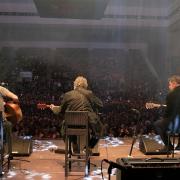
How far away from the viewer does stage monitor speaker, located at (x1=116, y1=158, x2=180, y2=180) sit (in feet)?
8.51

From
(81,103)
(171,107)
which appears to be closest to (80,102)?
(81,103)

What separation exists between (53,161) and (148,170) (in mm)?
2899

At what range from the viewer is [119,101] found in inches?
316

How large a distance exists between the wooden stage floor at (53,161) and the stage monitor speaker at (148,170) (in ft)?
5.31

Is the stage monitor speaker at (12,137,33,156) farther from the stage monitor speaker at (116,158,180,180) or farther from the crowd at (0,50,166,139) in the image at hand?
the stage monitor speaker at (116,158,180,180)

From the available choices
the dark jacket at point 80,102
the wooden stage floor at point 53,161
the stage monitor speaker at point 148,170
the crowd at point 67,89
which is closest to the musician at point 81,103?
the dark jacket at point 80,102

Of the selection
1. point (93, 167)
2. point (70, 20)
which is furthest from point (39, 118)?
point (93, 167)

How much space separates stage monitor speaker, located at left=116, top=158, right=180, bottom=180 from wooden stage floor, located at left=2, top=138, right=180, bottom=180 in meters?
1.62

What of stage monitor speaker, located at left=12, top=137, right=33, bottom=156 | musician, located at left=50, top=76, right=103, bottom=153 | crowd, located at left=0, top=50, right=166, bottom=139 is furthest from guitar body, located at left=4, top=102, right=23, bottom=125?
crowd, located at left=0, top=50, right=166, bottom=139

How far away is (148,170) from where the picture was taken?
A: 262cm

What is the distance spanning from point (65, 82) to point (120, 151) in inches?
98.1

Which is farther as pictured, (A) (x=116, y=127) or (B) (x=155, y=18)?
(B) (x=155, y=18)

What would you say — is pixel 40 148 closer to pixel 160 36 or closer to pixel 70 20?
pixel 70 20

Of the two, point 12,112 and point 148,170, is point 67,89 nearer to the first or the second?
point 12,112
